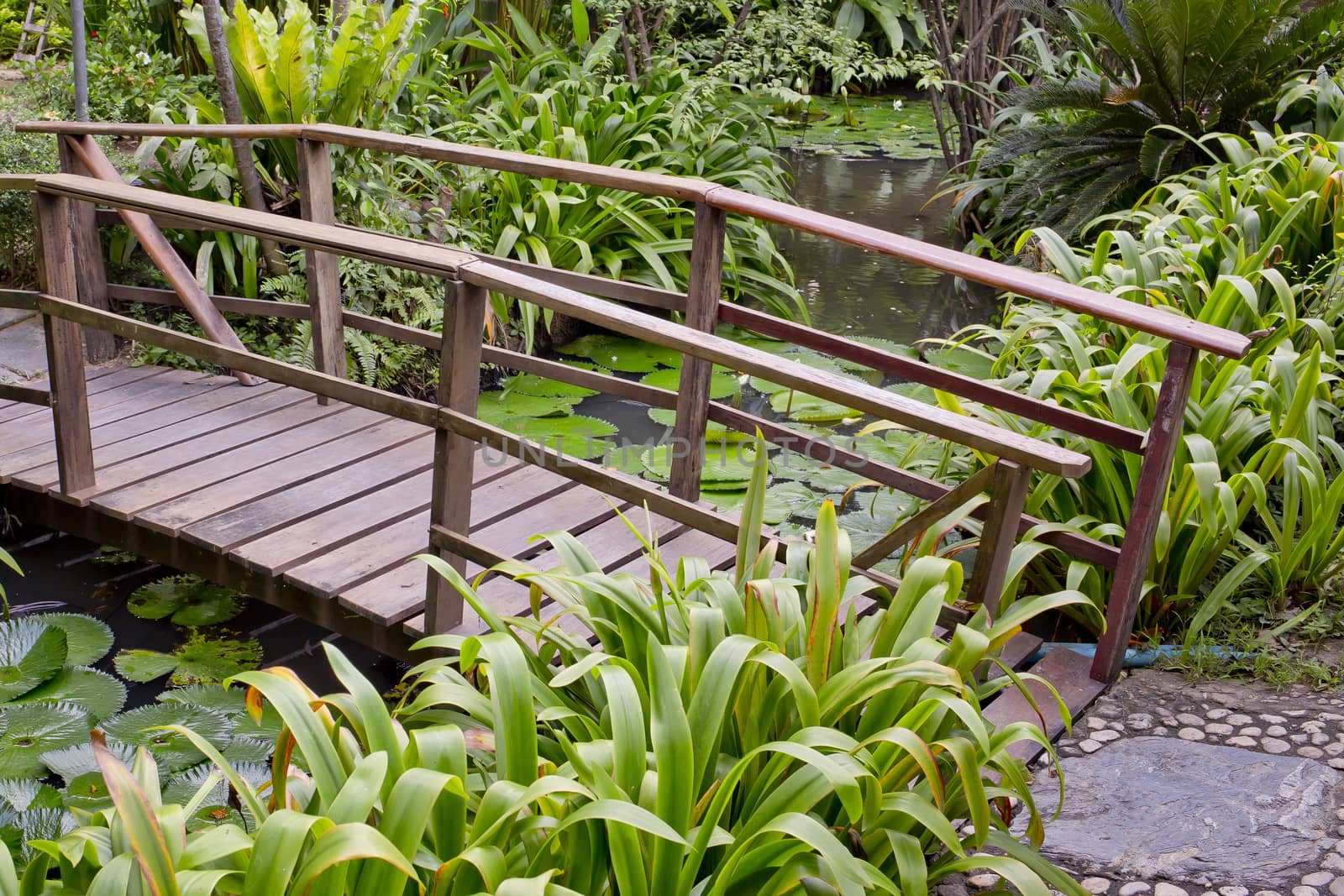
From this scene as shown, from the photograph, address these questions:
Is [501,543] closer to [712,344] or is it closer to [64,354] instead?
[712,344]

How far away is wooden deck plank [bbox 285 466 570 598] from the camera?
265 centimetres

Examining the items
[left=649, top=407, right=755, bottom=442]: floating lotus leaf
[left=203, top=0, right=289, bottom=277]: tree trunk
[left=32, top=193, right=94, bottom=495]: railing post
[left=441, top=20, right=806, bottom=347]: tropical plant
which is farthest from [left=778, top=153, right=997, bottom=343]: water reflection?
[left=32, top=193, right=94, bottom=495]: railing post

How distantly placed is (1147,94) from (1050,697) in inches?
172

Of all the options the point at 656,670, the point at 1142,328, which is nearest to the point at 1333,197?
the point at 1142,328

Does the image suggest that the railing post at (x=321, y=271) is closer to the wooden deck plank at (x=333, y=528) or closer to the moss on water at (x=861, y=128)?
Result: the wooden deck plank at (x=333, y=528)

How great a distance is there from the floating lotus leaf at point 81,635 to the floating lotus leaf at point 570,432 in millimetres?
1460

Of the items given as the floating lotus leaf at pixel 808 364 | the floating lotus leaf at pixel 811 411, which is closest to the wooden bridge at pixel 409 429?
the floating lotus leaf at pixel 811 411

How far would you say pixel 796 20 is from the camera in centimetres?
709

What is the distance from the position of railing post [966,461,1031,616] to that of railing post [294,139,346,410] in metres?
2.23

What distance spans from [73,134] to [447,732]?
268cm

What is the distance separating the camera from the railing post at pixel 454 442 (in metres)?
2.32

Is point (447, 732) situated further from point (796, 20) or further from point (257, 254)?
point (796, 20)

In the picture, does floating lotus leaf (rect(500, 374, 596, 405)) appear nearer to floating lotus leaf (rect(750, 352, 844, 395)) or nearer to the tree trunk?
floating lotus leaf (rect(750, 352, 844, 395))

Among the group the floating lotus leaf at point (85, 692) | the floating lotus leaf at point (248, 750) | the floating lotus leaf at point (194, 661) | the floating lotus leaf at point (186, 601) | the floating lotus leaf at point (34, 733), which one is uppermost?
the floating lotus leaf at point (248, 750)
